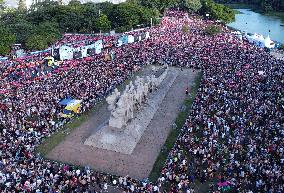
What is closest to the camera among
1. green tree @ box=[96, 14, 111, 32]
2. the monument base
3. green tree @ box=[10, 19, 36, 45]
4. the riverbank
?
the monument base

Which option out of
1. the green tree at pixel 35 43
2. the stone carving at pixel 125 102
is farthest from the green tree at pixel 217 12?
the stone carving at pixel 125 102

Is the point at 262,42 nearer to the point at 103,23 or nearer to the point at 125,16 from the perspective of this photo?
the point at 125,16

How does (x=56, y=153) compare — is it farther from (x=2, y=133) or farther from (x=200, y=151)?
(x=200, y=151)

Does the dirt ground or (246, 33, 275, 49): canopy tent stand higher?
(246, 33, 275, 49): canopy tent

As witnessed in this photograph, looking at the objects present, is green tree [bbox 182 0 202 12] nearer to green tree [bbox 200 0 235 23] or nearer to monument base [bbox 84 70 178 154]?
green tree [bbox 200 0 235 23]

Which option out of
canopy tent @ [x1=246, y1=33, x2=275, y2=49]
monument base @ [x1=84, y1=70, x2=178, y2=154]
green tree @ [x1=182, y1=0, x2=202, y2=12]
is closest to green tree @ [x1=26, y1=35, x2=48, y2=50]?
monument base @ [x1=84, y1=70, x2=178, y2=154]

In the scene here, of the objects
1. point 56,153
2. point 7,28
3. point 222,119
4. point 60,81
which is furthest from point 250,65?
point 7,28

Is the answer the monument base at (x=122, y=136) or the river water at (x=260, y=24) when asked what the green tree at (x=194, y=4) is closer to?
the river water at (x=260, y=24)
